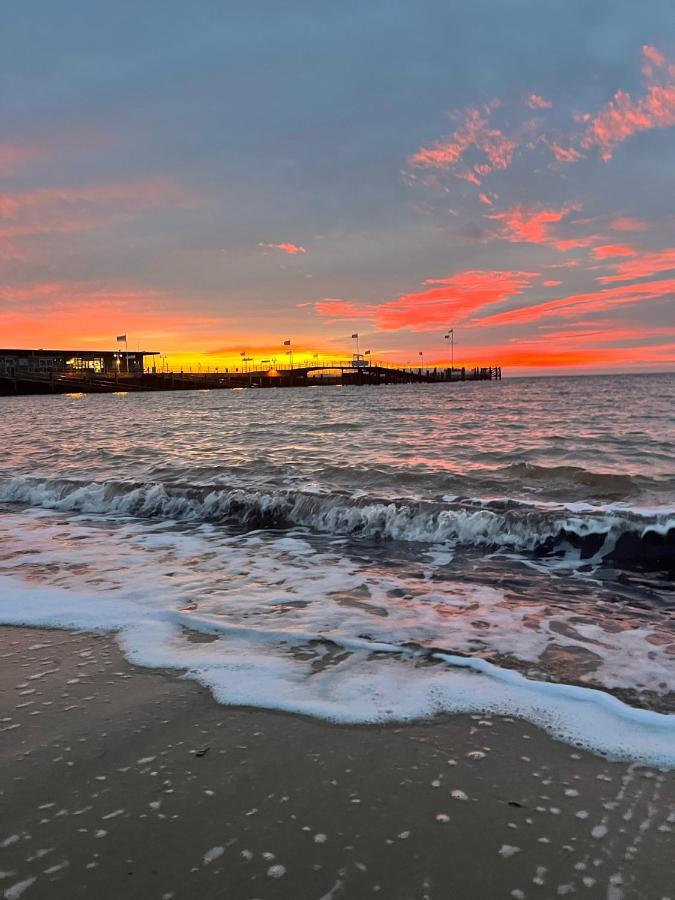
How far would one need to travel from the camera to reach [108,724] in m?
3.05

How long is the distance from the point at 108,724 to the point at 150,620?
1.75 m

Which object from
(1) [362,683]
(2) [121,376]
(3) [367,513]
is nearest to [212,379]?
(2) [121,376]

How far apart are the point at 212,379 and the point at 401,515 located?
4840 inches

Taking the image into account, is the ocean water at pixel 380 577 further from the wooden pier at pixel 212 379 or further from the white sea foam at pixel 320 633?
the wooden pier at pixel 212 379

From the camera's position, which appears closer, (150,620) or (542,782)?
(542,782)

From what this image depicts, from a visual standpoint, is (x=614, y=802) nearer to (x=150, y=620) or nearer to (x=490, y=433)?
(x=150, y=620)

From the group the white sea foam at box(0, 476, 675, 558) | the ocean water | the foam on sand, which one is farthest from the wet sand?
the white sea foam at box(0, 476, 675, 558)

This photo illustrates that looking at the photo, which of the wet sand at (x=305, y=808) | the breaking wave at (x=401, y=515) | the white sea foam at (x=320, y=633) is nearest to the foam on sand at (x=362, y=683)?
the white sea foam at (x=320, y=633)

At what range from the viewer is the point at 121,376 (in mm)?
→ 104562

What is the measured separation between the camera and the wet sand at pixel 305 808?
78.2 inches

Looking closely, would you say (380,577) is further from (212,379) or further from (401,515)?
(212,379)

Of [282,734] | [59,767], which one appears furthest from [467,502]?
[59,767]

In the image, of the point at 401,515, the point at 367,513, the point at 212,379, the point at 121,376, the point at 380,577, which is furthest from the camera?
the point at 212,379

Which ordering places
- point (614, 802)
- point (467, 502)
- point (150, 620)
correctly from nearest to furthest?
point (614, 802), point (150, 620), point (467, 502)
